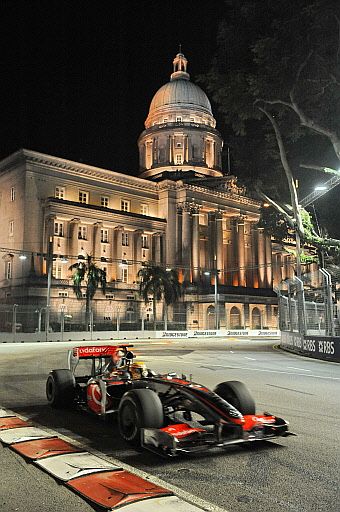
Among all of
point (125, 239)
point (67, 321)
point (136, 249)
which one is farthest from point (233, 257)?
point (67, 321)

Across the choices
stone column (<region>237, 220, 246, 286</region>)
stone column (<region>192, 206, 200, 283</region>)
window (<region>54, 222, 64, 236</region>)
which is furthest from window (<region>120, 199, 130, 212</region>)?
stone column (<region>237, 220, 246, 286</region>)

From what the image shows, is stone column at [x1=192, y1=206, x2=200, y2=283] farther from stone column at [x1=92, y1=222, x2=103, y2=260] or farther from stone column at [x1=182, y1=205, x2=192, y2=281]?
stone column at [x1=92, y1=222, x2=103, y2=260]

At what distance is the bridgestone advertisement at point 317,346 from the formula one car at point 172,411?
15.1 metres

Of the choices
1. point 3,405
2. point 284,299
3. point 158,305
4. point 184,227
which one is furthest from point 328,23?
point 184,227

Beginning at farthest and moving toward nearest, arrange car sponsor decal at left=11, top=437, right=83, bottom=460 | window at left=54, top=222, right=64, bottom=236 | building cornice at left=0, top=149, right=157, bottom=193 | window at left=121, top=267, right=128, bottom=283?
1. window at left=121, top=267, right=128, bottom=283
2. window at left=54, top=222, right=64, bottom=236
3. building cornice at left=0, top=149, right=157, bottom=193
4. car sponsor decal at left=11, top=437, right=83, bottom=460

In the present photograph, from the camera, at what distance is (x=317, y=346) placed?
2358 cm

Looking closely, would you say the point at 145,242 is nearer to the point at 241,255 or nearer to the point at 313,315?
the point at 241,255

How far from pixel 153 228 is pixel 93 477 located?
242 ft

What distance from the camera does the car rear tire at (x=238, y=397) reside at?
6918 mm

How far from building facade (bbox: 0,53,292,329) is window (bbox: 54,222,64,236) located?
14cm

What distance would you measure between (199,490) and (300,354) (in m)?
22.1

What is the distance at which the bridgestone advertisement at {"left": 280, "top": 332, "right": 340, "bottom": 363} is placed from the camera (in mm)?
21750

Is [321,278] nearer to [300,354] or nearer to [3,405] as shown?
[300,354]

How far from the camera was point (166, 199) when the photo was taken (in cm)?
8019
